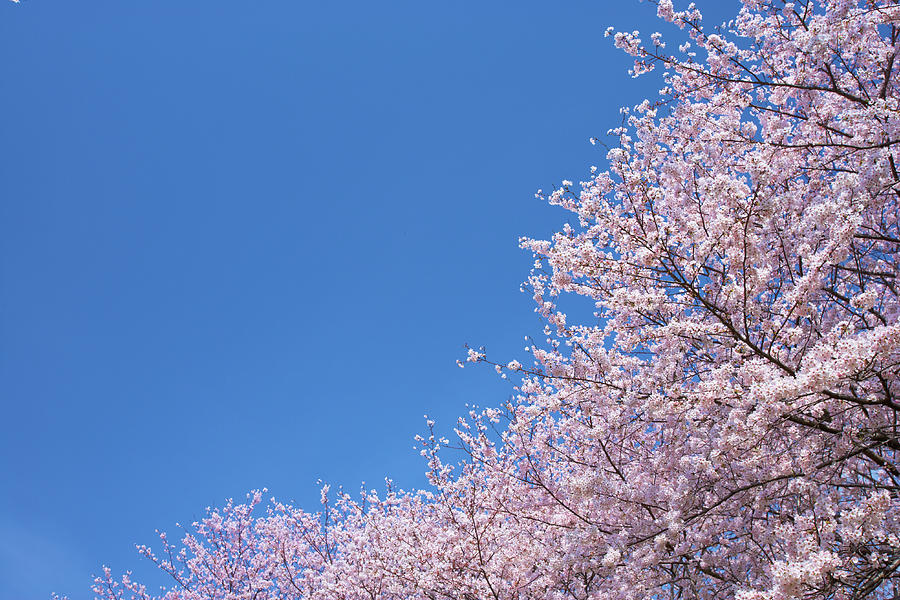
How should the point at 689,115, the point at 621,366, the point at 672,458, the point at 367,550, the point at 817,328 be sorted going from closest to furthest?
the point at 817,328
the point at 672,458
the point at 621,366
the point at 689,115
the point at 367,550

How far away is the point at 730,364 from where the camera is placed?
5.22 metres

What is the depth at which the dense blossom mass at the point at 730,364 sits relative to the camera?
467cm

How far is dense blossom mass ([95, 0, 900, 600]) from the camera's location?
15.3ft

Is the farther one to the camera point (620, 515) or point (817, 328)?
point (620, 515)

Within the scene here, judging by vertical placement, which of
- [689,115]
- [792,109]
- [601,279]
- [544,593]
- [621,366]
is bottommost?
[544,593]

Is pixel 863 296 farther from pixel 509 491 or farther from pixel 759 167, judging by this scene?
pixel 509 491

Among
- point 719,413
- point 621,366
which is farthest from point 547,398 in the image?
point 719,413

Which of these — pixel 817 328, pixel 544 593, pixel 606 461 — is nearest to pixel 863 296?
pixel 817 328

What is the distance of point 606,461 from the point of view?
25.4 feet

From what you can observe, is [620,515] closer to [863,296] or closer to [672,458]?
[672,458]

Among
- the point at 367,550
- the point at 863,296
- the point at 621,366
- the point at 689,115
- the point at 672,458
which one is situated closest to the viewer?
the point at 863,296

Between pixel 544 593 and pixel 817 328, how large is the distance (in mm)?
5406

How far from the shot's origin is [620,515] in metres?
6.70

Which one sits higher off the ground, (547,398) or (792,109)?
(792,109)
